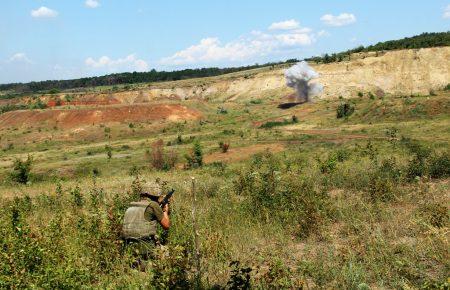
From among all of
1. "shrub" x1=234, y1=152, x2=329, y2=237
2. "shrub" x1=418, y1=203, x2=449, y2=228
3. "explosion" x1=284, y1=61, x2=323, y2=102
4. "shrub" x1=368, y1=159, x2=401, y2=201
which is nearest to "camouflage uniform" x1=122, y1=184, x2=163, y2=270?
"shrub" x1=234, y1=152, x2=329, y2=237

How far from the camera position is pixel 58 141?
42.0m

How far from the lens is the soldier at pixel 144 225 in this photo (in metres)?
6.23

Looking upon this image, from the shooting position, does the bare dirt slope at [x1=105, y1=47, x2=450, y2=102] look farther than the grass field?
Yes

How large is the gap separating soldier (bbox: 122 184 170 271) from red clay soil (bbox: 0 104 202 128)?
41585mm

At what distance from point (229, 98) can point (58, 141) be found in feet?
103

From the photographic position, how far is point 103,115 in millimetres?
48719

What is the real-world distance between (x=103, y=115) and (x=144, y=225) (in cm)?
4443

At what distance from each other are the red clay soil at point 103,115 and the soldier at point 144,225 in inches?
1637

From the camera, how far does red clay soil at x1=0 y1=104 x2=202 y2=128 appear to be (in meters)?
47.8

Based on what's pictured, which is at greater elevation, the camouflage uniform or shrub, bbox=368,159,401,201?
the camouflage uniform

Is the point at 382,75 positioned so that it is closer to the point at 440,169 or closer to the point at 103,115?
the point at 103,115

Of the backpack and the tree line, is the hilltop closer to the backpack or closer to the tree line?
the backpack

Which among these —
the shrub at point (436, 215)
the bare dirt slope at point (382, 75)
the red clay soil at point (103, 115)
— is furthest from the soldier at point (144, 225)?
the bare dirt slope at point (382, 75)

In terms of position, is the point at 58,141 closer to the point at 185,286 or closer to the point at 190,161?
the point at 190,161
